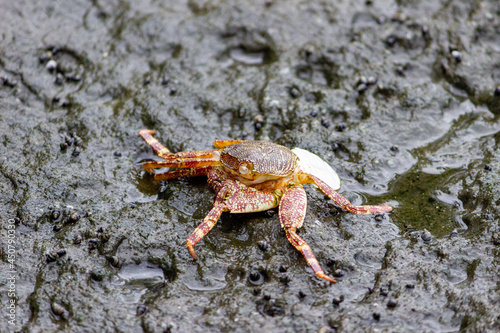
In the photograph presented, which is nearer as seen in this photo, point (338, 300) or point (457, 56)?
point (338, 300)

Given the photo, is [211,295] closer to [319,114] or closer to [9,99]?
[319,114]

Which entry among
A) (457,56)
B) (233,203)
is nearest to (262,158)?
(233,203)

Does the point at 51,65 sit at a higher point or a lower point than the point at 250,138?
lower

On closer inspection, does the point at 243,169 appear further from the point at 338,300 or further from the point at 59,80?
the point at 59,80

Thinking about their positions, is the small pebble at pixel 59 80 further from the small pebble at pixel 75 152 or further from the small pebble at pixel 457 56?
the small pebble at pixel 457 56

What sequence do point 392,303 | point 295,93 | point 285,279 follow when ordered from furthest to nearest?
point 295,93 < point 285,279 < point 392,303

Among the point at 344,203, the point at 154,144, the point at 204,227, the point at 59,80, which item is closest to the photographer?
the point at 204,227
